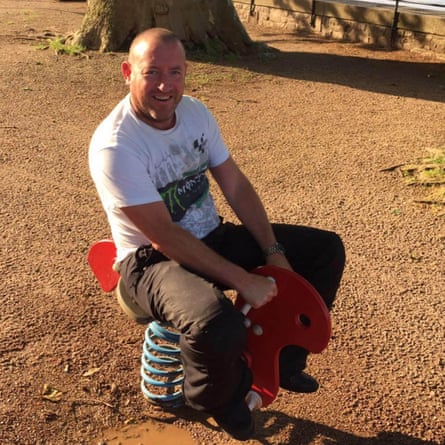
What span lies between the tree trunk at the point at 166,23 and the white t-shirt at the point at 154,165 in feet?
23.6

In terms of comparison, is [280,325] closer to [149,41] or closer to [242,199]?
[242,199]

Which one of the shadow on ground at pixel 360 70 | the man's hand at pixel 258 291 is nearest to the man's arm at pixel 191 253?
the man's hand at pixel 258 291

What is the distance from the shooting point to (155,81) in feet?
9.77

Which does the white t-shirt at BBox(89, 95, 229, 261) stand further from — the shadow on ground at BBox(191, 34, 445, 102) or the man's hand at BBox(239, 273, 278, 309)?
the shadow on ground at BBox(191, 34, 445, 102)

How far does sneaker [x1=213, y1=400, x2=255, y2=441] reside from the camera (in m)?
2.82

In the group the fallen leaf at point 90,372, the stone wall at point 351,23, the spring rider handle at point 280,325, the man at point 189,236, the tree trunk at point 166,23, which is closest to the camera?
the man at point 189,236

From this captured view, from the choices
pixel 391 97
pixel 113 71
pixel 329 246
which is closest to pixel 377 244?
pixel 329 246

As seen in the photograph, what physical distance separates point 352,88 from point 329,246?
615cm

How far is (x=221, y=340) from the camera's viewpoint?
2578 millimetres

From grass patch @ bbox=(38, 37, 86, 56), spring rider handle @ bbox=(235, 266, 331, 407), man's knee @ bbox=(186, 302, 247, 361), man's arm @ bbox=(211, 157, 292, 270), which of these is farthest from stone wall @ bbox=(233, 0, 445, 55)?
man's knee @ bbox=(186, 302, 247, 361)

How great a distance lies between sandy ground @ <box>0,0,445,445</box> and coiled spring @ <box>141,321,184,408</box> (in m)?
0.08

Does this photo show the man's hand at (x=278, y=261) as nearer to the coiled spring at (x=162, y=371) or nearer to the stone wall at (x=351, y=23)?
the coiled spring at (x=162, y=371)

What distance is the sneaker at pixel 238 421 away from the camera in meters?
2.82

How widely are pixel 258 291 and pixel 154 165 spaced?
70cm
